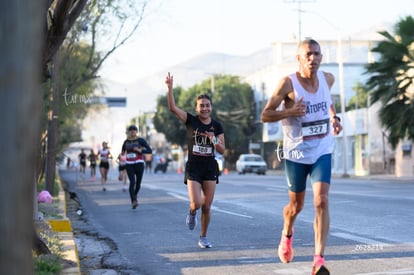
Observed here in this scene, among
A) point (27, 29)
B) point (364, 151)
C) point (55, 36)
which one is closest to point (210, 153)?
point (55, 36)

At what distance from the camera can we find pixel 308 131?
7.05 metres

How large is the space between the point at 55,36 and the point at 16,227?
7940 mm

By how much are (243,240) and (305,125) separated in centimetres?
392

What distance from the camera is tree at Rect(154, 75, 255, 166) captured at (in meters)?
83.1

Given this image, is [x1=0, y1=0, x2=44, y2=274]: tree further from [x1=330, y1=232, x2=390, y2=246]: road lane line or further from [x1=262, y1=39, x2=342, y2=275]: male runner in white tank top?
[x1=330, y1=232, x2=390, y2=246]: road lane line

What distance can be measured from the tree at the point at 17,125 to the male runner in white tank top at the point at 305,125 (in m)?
4.34

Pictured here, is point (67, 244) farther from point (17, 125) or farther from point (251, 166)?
point (251, 166)

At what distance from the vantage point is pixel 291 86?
7.13 meters

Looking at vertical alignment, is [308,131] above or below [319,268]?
above

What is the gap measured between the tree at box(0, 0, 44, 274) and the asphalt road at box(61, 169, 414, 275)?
203 inches

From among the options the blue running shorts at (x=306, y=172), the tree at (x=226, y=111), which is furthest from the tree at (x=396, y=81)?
the tree at (x=226, y=111)

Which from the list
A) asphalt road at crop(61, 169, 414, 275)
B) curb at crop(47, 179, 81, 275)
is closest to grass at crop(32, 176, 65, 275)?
curb at crop(47, 179, 81, 275)

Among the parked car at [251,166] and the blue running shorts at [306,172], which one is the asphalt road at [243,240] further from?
the parked car at [251,166]

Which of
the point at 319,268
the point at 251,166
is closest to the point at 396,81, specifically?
the point at 251,166
